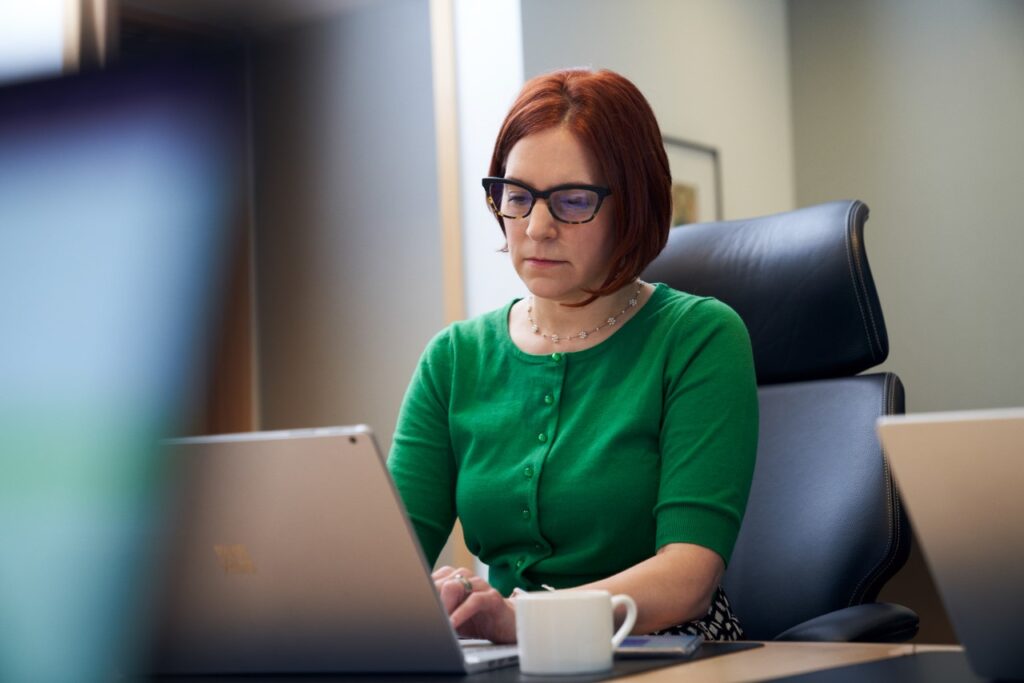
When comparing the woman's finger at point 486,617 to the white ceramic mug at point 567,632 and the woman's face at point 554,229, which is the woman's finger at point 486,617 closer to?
the white ceramic mug at point 567,632

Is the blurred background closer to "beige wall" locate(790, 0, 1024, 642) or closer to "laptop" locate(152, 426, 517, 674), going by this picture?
"beige wall" locate(790, 0, 1024, 642)

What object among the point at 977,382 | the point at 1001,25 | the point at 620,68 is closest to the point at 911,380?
the point at 977,382

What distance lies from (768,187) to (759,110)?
0.77 ft

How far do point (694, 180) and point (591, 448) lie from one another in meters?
2.16

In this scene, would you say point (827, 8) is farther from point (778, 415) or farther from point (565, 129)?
point (565, 129)

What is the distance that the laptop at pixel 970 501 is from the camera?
624mm

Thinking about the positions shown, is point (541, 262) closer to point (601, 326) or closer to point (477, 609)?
point (601, 326)

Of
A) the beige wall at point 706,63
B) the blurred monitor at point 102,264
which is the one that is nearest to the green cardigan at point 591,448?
the blurred monitor at point 102,264

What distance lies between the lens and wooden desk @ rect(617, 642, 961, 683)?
84cm

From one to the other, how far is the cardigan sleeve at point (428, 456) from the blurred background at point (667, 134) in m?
0.73

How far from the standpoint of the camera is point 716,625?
1263 millimetres

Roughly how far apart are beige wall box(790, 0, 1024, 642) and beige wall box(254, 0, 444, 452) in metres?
1.45

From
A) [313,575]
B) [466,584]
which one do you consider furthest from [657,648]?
[313,575]

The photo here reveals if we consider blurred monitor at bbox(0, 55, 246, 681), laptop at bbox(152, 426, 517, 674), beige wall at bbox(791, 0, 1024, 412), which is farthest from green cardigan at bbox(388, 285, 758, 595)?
beige wall at bbox(791, 0, 1024, 412)
